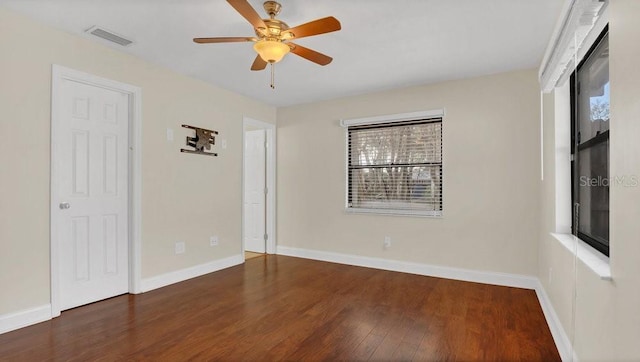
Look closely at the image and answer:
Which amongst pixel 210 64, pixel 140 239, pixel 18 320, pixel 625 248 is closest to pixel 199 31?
pixel 210 64

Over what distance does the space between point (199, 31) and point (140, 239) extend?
2.16 metres

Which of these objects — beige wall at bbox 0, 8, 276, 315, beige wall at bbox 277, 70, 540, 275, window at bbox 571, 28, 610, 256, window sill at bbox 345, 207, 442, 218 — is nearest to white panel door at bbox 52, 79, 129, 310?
beige wall at bbox 0, 8, 276, 315

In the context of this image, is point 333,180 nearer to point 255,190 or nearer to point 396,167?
point 396,167

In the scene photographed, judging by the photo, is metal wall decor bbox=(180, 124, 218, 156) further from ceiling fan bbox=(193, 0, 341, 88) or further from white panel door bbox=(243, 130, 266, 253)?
ceiling fan bbox=(193, 0, 341, 88)

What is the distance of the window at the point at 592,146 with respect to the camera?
1878 mm

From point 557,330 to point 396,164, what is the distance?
98.8 inches

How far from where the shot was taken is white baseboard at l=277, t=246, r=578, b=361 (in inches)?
90.0

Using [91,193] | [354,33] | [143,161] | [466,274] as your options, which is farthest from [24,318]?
[466,274]

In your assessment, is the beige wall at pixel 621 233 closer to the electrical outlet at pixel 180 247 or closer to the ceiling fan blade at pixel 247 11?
the ceiling fan blade at pixel 247 11

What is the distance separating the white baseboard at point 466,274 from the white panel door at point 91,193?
255 centimetres

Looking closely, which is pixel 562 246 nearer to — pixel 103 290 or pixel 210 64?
pixel 210 64

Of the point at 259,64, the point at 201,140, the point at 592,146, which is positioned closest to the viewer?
the point at 592,146

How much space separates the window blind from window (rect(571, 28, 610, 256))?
1701 millimetres

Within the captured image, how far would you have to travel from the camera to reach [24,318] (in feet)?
8.45
